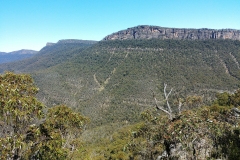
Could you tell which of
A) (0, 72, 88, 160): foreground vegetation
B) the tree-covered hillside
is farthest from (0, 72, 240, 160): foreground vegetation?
the tree-covered hillside

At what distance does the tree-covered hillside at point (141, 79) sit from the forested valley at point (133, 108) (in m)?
0.56

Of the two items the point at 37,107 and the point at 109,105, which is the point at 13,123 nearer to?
the point at 37,107

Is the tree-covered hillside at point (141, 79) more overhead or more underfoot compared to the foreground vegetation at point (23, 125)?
more underfoot

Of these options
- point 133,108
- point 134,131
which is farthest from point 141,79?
point 134,131

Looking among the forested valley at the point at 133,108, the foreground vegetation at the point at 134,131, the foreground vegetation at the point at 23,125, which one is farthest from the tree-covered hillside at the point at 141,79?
the foreground vegetation at the point at 23,125

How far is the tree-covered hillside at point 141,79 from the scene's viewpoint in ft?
400

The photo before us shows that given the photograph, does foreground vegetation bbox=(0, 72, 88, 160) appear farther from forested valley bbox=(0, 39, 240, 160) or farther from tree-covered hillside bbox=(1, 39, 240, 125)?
tree-covered hillside bbox=(1, 39, 240, 125)

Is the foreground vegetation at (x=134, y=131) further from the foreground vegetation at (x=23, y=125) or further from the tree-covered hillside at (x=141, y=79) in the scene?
the tree-covered hillside at (x=141, y=79)

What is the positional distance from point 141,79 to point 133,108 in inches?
1495

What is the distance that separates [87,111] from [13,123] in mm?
115387

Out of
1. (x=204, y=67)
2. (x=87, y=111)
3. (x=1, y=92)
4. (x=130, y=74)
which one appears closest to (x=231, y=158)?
(x=1, y=92)

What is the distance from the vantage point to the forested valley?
1095cm

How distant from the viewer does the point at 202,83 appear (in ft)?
417

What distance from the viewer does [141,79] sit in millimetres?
155250
